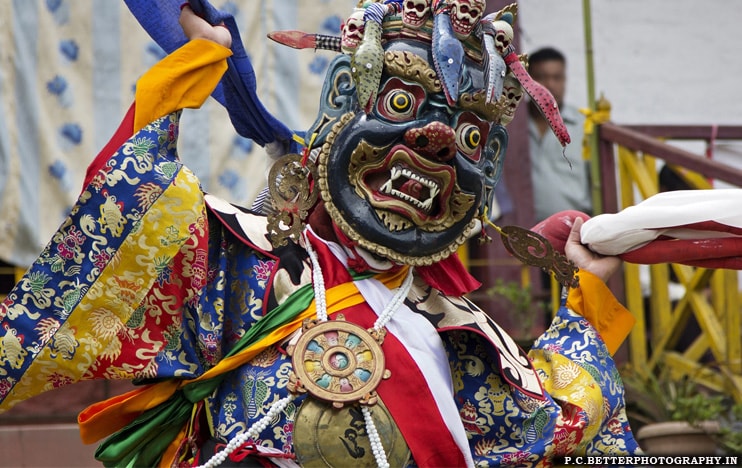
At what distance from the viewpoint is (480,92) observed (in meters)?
3.58

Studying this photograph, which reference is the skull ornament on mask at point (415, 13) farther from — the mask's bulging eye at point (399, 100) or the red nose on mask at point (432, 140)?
the red nose on mask at point (432, 140)

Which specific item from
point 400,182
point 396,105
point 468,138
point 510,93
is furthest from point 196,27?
point 510,93

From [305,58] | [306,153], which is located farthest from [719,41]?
[306,153]

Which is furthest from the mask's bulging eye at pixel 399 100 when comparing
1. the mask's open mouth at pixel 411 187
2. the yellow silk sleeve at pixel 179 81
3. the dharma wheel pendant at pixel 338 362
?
the dharma wheel pendant at pixel 338 362

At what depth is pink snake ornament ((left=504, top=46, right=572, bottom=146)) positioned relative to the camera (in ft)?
12.1

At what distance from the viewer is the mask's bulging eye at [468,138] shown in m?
3.57

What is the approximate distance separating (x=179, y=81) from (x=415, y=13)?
25.0 inches

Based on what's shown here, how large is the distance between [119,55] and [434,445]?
318 centimetres

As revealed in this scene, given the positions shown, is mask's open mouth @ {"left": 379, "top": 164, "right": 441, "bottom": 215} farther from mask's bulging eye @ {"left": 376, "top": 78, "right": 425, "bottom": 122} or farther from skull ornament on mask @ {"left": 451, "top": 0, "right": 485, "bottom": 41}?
skull ornament on mask @ {"left": 451, "top": 0, "right": 485, "bottom": 41}

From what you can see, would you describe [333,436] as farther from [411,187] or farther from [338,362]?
[411,187]

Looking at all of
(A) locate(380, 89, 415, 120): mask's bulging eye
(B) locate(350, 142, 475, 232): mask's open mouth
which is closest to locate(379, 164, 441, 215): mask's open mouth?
(B) locate(350, 142, 475, 232): mask's open mouth

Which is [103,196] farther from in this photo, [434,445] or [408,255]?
[434,445]

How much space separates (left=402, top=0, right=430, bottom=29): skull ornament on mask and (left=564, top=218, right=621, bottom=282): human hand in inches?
32.2

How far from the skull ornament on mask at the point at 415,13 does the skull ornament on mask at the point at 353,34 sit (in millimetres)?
116
